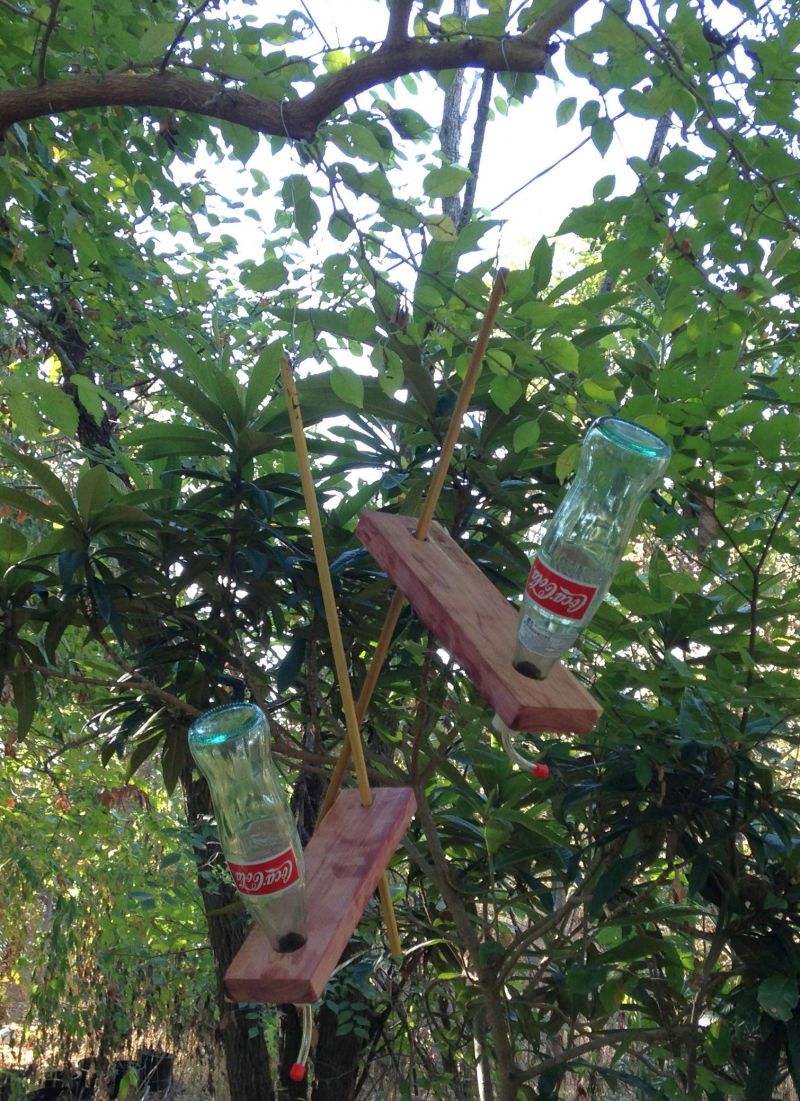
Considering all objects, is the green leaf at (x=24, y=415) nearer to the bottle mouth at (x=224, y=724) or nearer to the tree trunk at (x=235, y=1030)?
the bottle mouth at (x=224, y=724)

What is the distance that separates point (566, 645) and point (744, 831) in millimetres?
889

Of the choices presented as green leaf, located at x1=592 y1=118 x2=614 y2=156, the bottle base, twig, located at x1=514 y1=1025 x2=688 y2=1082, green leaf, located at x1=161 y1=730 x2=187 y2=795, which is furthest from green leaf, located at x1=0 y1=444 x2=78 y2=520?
twig, located at x1=514 y1=1025 x2=688 y2=1082

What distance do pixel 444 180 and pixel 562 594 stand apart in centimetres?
55

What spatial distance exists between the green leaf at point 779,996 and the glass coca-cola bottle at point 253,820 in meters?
0.83

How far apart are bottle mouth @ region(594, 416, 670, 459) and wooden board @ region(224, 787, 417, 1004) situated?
1.33 feet

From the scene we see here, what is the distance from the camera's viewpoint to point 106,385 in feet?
9.79

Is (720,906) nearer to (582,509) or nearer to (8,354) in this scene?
(582,509)

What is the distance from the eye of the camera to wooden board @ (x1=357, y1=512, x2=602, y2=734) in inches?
28.0

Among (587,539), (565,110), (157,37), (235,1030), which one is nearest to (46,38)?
(157,37)

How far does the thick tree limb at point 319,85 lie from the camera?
42.4 inches

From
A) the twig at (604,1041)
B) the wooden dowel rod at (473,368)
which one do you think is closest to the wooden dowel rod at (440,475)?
the wooden dowel rod at (473,368)

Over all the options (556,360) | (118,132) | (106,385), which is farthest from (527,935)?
(106,385)

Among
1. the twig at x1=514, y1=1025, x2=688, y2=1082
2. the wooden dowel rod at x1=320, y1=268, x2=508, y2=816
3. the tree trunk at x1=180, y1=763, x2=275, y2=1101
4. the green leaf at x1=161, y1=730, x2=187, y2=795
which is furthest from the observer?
the tree trunk at x1=180, y1=763, x2=275, y2=1101

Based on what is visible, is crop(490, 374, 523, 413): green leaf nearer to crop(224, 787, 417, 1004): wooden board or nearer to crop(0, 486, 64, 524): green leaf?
crop(224, 787, 417, 1004): wooden board
